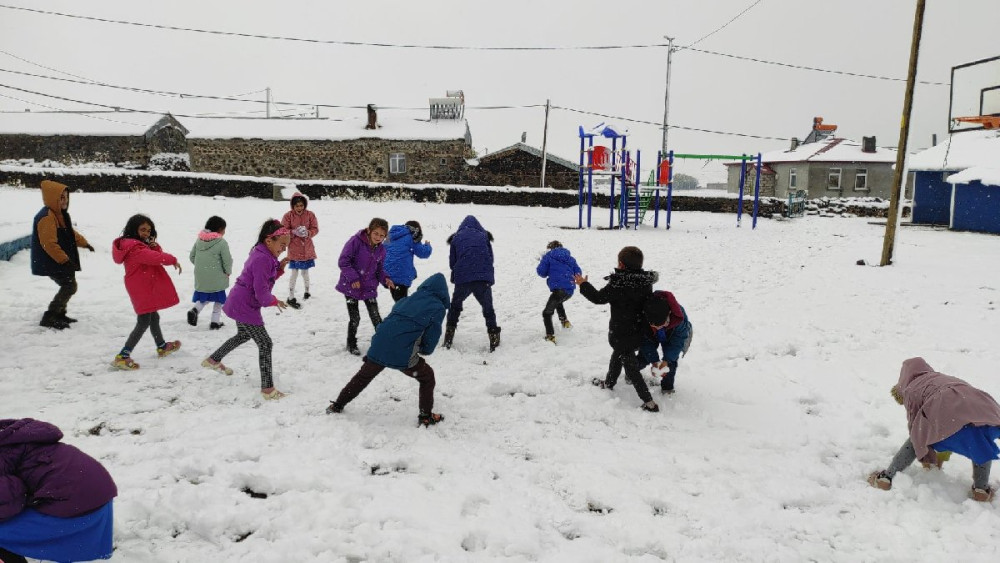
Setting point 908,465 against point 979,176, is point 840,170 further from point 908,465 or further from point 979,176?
point 908,465

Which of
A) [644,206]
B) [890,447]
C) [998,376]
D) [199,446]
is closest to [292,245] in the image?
[199,446]

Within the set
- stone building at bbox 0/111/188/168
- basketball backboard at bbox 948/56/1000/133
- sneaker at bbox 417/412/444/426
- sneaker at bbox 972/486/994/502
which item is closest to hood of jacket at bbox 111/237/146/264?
sneaker at bbox 417/412/444/426

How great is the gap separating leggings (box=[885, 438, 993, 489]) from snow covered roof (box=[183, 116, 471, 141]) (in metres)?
34.3

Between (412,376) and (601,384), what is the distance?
219 cm

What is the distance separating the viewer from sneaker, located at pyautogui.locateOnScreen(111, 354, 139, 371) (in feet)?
19.7

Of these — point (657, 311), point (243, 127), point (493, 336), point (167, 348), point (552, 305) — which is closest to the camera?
point (657, 311)

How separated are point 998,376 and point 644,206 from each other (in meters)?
16.8

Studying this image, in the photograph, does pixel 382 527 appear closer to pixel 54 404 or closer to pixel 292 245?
pixel 54 404

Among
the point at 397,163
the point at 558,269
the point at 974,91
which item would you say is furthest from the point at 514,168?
the point at 558,269

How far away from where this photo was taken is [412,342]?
192 inches

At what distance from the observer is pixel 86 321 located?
763cm

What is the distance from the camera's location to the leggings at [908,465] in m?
3.90

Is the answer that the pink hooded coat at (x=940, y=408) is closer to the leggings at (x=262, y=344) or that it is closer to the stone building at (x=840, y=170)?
the leggings at (x=262, y=344)

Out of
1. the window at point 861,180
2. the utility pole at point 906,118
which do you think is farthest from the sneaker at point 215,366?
the window at point 861,180
